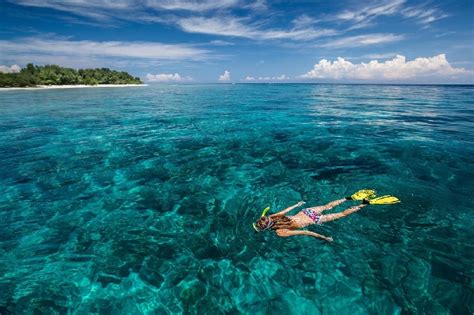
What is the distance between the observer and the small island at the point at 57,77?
93.0 m

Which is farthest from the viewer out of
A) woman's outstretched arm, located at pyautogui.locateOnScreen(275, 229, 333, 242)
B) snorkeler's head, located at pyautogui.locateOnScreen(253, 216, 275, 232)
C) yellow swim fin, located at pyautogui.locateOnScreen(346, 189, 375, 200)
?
yellow swim fin, located at pyautogui.locateOnScreen(346, 189, 375, 200)

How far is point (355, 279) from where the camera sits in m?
6.63

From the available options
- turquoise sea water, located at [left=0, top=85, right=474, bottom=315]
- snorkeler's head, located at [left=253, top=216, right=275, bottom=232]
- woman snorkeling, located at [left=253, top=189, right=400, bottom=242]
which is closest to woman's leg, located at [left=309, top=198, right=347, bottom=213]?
woman snorkeling, located at [left=253, top=189, right=400, bottom=242]

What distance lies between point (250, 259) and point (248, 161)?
7812 millimetres

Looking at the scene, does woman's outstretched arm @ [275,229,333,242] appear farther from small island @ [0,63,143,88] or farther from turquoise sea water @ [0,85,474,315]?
small island @ [0,63,143,88]

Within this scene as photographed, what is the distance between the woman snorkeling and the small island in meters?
115

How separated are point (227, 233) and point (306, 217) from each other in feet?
8.42

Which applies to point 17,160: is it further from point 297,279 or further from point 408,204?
point 408,204

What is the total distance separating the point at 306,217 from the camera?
863 cm

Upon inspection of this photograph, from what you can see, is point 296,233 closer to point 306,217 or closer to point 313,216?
point 306,217

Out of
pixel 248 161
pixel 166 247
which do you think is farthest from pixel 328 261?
pixel 248 161

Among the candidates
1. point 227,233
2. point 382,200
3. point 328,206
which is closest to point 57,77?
point 227,233

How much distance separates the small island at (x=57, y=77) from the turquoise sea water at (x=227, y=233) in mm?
102053

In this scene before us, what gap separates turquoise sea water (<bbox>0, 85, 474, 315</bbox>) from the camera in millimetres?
6223
